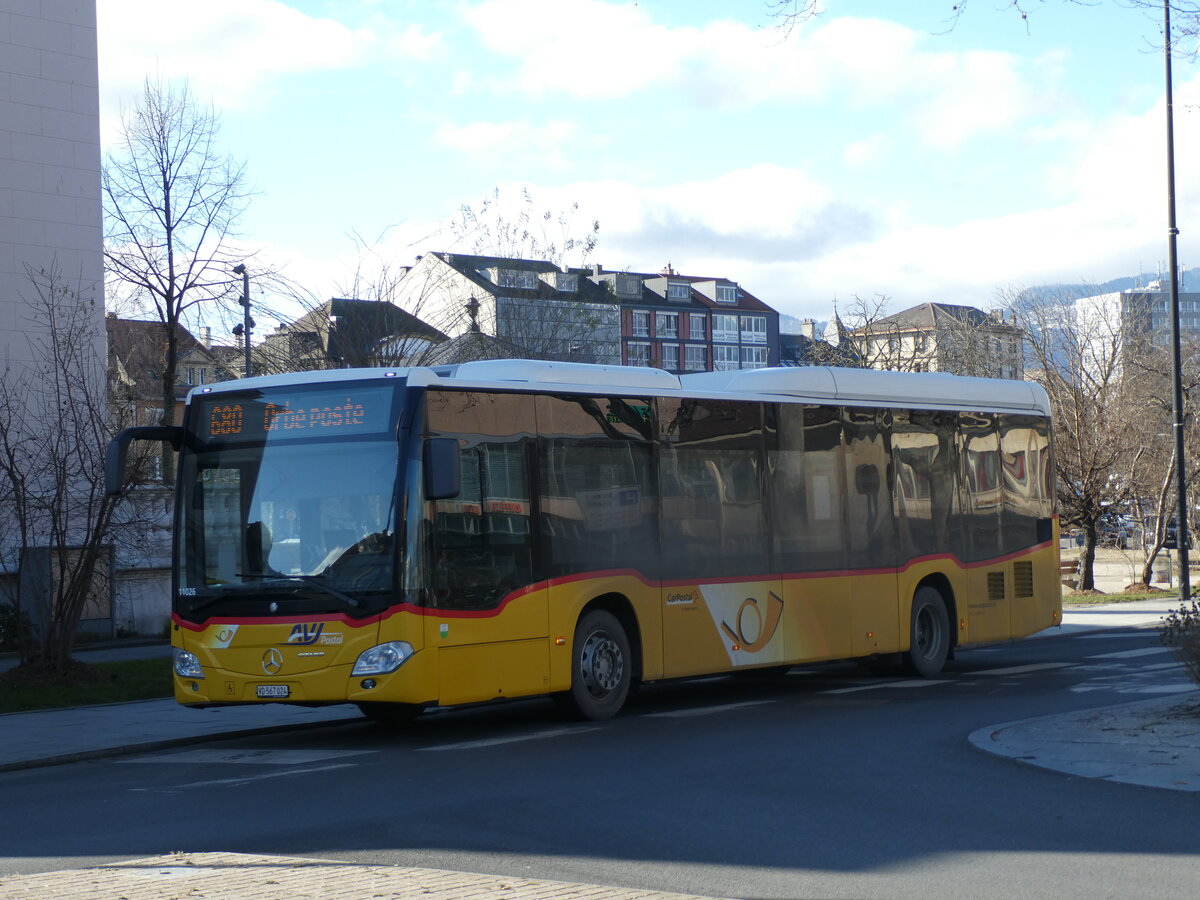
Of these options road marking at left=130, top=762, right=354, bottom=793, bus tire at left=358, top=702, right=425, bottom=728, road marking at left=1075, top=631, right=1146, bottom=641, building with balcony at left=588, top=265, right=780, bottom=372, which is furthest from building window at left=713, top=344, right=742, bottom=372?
road marking at left=130, top=762, right=354, bottom=793

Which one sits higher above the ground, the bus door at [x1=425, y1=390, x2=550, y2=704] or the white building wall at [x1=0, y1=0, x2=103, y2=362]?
the white building wall at [x1=0, y1=0, x2=103, y2=362]

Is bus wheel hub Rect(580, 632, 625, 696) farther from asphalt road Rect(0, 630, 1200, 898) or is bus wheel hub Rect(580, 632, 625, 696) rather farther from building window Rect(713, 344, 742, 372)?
building window Rect(713, 344, 742, 372)

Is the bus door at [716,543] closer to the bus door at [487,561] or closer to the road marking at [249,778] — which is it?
the bus door at [487,561]

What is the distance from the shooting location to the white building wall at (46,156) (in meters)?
28.7

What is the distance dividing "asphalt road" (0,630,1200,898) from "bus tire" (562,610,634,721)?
281 mm

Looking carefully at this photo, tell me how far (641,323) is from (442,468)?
4893 inches

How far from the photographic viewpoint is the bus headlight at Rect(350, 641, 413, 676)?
11.9 metres

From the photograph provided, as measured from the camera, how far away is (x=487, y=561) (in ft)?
41.1

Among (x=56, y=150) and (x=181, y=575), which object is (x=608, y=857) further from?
(x=56, y=150)

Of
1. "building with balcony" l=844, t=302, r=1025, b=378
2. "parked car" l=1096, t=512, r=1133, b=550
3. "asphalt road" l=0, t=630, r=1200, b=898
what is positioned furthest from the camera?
"parked car" l=1096, t=512, r=1133, b=550

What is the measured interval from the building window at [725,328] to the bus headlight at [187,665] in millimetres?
129923

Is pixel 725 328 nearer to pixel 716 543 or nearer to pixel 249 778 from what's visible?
pixel 716 543

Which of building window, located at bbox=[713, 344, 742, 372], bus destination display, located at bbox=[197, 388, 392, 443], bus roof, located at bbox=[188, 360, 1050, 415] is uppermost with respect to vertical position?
building window, located at bbox=[713, 344, 742, 372]

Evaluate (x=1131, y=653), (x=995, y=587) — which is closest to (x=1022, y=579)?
(x=995, y=587)
